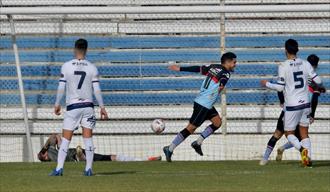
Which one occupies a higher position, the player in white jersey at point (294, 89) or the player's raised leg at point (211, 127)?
the player in white jersey at point (294, 89)

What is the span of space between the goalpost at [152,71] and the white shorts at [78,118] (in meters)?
7.21

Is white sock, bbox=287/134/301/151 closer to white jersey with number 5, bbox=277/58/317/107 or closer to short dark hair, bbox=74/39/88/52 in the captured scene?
white jersey with number 5, bbox=277/58/317/107

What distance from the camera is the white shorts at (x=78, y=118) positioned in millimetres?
14023

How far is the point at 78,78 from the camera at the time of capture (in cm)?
1397

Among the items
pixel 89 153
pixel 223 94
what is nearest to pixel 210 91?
pixel 223 94

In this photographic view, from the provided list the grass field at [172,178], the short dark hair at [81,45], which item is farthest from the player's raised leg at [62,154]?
the short dark hair at [81,45]

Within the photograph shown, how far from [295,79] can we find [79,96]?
146 inches

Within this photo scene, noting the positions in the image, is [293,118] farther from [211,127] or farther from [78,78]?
[78,78]

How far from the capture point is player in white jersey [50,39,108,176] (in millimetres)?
13945

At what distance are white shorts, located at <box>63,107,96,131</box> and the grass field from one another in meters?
0.74

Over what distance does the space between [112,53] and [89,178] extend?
9303mm

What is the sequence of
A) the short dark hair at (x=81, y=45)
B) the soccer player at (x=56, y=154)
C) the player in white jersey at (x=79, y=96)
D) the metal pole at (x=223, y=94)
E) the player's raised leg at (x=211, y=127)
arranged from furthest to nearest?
the metal pole at (x=223, y=94)
the soccer player at (x=56, y=154)
the player's raised leg at (x=211, y=127)
the player in white jersey at (x=79, y=96)
the short dark hair at (x=81, y=45)

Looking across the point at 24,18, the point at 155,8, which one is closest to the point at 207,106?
the point at 155,8

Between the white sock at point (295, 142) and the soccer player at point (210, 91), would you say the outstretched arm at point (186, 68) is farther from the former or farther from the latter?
the white sock at point (295, 142)
